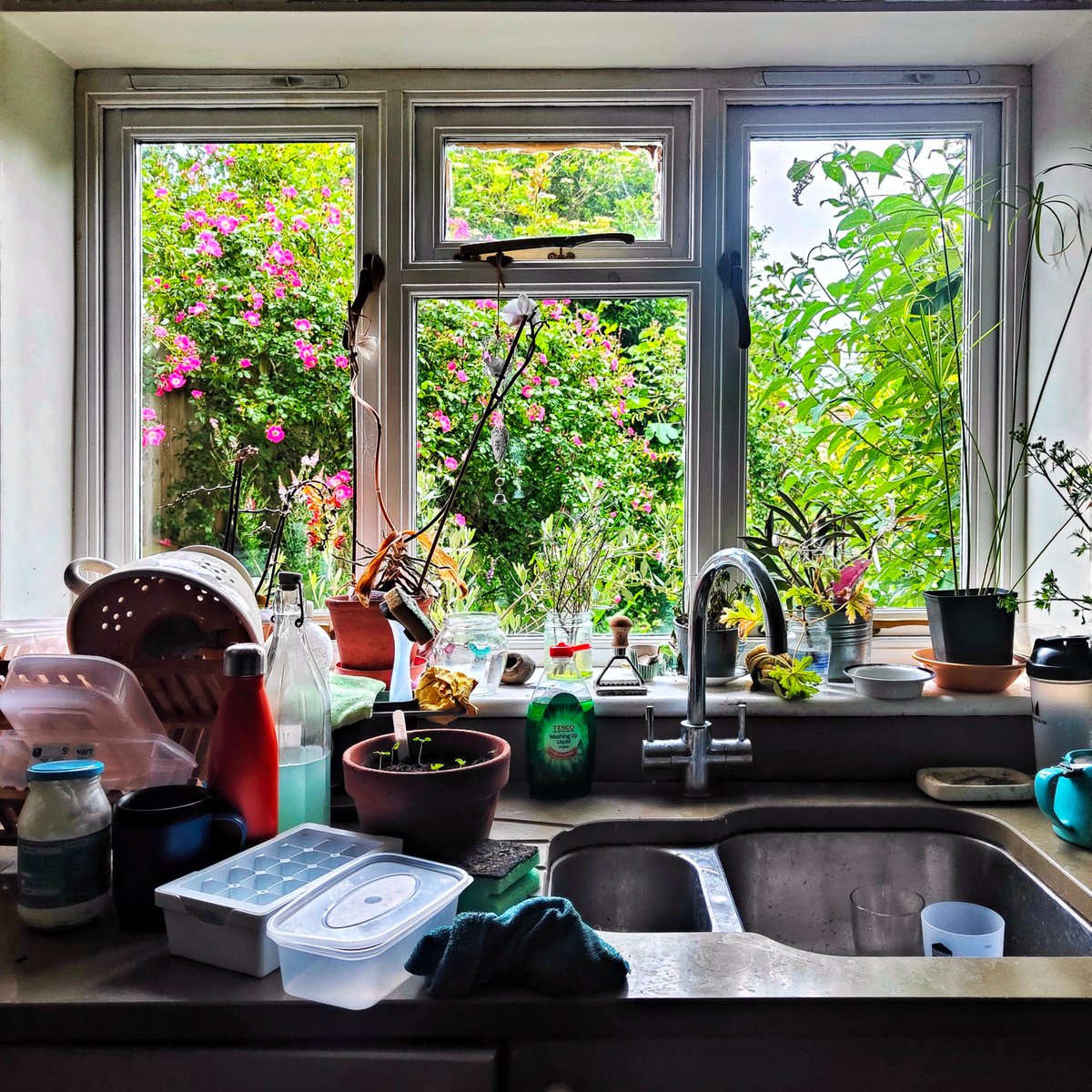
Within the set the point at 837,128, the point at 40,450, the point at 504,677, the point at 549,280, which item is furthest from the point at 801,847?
the point at 40,450

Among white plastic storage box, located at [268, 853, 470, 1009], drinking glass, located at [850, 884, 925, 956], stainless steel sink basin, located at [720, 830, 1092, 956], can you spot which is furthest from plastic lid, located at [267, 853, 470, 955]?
drinking glass, located at [850, 884, 925, 956]

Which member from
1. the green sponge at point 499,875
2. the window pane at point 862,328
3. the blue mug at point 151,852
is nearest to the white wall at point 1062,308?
the window pane at point 862,328

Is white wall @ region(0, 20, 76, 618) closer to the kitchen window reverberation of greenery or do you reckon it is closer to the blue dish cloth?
the kitchen window reverberation of greenery

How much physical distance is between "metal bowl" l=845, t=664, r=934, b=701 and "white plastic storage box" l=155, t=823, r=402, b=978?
94cm

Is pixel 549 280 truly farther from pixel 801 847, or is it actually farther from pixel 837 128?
pixel 801 847

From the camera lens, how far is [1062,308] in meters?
1.65

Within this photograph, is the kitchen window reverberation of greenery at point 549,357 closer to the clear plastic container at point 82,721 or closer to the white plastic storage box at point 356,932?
the clear plastic container at point 82,721

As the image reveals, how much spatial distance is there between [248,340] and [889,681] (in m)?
1.43

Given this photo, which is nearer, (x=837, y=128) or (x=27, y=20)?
(x=27, y=20)

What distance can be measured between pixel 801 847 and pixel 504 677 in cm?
60

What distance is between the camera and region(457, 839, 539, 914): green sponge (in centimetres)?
100

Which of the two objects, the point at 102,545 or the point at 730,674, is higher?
the point at 102,545

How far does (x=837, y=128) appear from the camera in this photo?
1.77 meters

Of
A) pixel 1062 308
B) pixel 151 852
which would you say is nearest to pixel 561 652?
pixel 151 852
